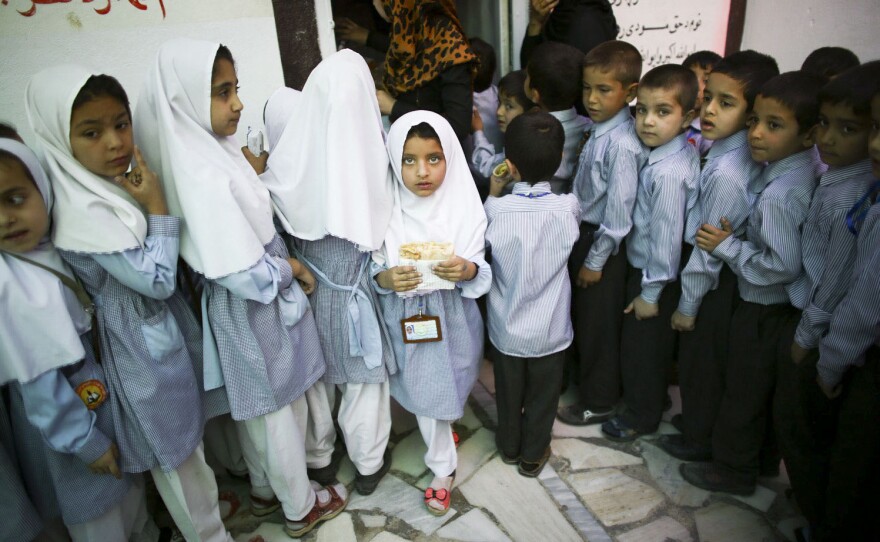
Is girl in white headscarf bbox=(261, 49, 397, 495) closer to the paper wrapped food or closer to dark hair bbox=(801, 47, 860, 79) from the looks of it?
the paper wrapped food

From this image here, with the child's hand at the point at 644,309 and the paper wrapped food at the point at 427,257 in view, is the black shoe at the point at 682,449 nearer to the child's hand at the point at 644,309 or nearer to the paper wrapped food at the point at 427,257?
the child's hand at the point at 644,309

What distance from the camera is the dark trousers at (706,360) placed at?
2.42 metres

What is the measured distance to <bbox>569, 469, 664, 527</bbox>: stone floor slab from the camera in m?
2.44

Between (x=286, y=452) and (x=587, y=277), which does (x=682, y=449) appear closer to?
(x=587, y=277)

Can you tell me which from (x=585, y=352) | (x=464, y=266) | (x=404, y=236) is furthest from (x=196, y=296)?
Answer: (x=585, y=352)

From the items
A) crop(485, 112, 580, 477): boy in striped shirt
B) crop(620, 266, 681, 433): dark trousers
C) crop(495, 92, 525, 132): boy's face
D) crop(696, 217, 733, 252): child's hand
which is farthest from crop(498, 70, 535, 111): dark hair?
crop(696, 217, 733, 252): child's hand

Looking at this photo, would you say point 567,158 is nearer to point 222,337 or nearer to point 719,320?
point 719,320

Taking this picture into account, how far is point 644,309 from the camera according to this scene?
8.69 ft

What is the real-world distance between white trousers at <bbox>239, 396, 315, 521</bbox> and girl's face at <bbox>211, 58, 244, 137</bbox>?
1.17 meters

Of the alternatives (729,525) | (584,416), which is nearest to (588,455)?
(584,416)

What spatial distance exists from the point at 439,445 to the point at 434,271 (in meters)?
0.93

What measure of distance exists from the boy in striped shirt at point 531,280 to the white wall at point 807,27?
3810 millimetres

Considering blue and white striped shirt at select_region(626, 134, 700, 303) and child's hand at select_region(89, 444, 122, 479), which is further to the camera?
blue and white striped shirt at select_region(626, 134, 700, 303)

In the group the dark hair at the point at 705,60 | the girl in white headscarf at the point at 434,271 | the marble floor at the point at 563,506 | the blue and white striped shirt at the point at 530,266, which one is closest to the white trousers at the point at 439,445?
the girl in white headscarf at the point at 434,271
